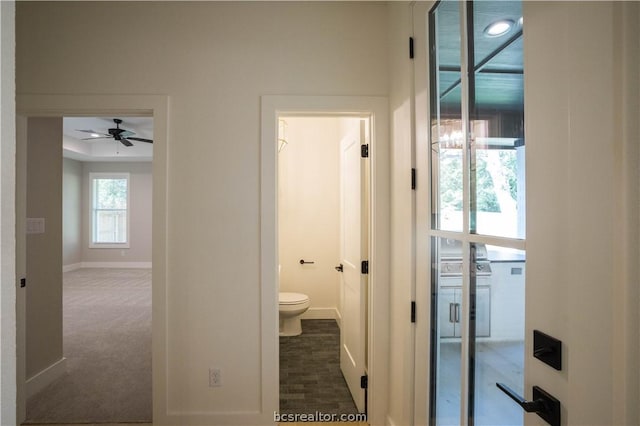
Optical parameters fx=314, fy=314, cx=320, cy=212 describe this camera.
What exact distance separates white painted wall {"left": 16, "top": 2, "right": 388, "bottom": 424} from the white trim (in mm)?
2178

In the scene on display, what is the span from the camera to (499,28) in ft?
3.44

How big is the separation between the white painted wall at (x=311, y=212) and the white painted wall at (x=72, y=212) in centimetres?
636

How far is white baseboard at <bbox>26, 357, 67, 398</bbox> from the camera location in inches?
96.5

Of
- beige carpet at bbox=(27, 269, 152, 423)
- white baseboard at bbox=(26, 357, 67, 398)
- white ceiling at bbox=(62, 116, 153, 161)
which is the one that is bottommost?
beige carpet at bbox=(27, 269, 152, 423)

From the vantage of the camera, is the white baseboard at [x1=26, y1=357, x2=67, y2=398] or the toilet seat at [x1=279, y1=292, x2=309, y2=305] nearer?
the white baseboard at [x1=26, y1=357, x2=67, y2=398]

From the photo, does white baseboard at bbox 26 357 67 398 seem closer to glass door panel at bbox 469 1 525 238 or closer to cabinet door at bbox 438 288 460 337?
cabinet door at bbox 438 288 460 337

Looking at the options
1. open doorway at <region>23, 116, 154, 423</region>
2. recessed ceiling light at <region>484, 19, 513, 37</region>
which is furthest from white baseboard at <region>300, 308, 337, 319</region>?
recessed ceiling light at <region>484, 19, 513, 37</region>

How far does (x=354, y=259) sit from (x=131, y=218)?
7.64 m

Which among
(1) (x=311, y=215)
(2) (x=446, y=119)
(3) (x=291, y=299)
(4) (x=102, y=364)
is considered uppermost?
(2) (x=446, y=119)

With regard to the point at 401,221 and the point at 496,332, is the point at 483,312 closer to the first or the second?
the point at 496,332

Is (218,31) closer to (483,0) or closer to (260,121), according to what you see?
(260,121)

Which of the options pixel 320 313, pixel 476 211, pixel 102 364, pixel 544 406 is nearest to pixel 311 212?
pixel 320 313

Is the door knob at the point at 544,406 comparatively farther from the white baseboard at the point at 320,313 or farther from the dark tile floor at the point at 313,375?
the white baseboard at the point at 320,313

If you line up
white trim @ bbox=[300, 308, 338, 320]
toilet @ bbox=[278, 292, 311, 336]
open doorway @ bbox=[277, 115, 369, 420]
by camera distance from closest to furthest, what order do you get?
open doorway @ bbox=[277, 115, 369, 420], toilet @ bbox=[278, 292, 311, 336], white trim @ bbox=[300, 308, 338, 320]
